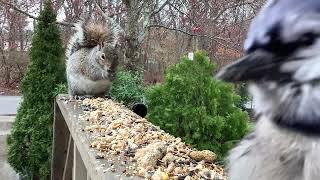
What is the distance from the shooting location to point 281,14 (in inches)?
14.8

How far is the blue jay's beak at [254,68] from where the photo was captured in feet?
1.24

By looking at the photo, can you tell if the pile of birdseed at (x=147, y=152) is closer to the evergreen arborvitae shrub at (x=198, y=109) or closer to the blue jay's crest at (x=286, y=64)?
the blue jay's crest at (x=286, y=64)

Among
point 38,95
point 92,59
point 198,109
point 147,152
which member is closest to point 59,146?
point 92,59

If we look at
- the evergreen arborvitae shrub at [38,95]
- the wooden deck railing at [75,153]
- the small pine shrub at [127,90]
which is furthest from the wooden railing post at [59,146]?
the evergreen arborvitae shrub at [38,95]

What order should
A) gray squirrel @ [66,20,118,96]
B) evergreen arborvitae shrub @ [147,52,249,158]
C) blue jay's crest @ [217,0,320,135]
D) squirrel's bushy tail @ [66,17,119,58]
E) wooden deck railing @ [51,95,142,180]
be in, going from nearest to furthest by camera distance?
blue jay's crest @ [217,0,320,135] → wooden deck railing @ [51,95,142,180] → evergreen arborvitae shrub @ [147,52,249,158] → gray squirrel @ [66,20,118,96] → squirrel's bushy tail @ [66,17,119,58]

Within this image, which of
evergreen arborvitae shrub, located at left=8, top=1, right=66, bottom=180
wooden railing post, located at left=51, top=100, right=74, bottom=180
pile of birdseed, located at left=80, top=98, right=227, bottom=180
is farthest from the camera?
evergreen arborvitae shrub, located at left=8, top=1, right=66, bottom=180

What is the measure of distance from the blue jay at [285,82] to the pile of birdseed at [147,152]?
57 centimetres

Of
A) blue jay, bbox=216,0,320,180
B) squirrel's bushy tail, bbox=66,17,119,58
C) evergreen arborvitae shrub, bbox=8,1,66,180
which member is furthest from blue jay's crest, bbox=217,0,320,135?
evergreen arborvitae shrub, bbox=8,1,66,180

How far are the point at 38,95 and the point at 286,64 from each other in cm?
428

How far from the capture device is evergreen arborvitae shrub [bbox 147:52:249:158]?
9.36 ft

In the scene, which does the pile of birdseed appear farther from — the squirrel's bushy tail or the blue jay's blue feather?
the squirrel's bushy tail

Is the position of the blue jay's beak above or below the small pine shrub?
above

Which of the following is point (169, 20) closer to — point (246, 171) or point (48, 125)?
point (48, 125)

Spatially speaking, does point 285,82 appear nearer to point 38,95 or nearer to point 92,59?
point 92,59
